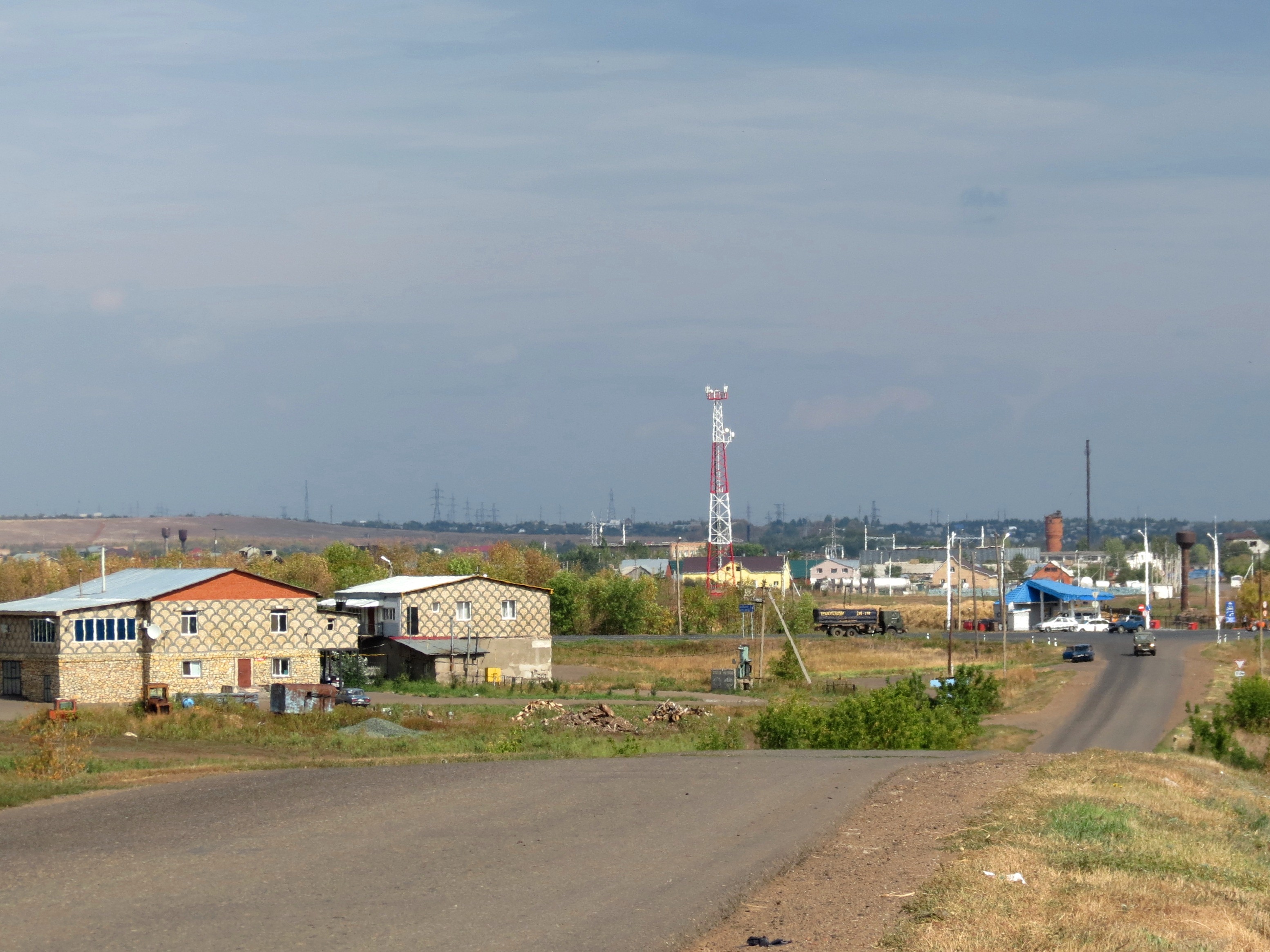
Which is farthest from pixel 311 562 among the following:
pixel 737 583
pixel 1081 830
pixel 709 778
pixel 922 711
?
pixel 1081 830

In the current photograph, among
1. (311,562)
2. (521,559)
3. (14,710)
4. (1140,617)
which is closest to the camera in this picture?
(14,710)

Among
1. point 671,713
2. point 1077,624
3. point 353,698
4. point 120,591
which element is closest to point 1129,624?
point 1077,624

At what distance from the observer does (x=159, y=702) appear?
56.8 m

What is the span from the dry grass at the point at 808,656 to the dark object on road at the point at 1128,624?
17351 mm

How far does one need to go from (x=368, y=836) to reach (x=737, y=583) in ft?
420

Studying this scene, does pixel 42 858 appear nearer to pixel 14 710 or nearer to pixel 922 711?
pixel 922 711

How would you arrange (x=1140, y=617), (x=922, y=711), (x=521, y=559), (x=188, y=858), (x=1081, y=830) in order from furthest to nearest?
(x=521, y=559) < (x=1140, y=617) < (x=922, y=711) < (x=1081, y=830) < (x=188, y=858)

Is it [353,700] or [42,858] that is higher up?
[42,858]

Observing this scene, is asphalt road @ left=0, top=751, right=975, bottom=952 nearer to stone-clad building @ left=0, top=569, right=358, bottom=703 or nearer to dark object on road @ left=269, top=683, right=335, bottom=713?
dark object on road @ left=269, top=683, right=335, bottom=713

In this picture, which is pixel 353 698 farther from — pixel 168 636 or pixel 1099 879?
pixel 1099 879

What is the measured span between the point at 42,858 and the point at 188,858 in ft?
5.73

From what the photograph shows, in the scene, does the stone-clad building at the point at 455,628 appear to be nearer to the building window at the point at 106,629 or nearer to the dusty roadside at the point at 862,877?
the building window at the point at 106,629

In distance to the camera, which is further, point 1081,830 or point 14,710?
point 14,710

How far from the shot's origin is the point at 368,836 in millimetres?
18047
